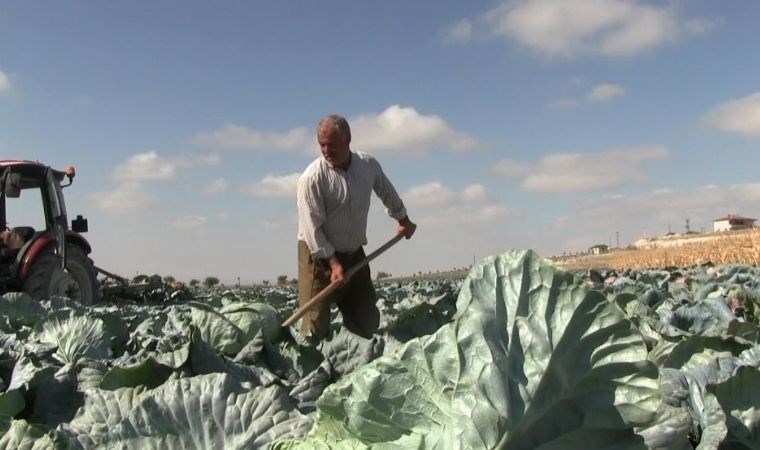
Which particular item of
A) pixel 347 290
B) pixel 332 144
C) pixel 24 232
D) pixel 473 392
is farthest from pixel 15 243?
pixel 473 392

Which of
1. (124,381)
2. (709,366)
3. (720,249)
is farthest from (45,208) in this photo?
(720,249)

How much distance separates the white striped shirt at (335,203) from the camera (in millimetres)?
5770

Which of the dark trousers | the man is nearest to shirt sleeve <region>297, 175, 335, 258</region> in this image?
the man

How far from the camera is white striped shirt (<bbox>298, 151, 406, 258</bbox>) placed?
577 centimetres

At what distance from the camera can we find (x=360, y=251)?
20.7ft

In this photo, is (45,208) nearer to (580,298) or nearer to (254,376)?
(254,376)

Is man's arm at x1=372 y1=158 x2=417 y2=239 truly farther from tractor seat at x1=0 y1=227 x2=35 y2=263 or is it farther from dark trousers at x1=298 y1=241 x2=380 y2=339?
tractor seat at x1=0 y1=227 x2=35 y2=263

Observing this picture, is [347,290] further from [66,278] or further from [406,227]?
[66,278]

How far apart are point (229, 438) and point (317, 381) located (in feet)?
2.10

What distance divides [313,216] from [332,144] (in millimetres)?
568

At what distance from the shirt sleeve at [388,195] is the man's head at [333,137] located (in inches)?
21.9

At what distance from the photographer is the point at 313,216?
18.9 ft

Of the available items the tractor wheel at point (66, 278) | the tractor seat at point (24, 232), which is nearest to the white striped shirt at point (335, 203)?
the tractor wheel at point (66, 278)

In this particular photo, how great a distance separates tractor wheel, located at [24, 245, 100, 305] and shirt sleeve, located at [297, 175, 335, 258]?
7746 millimetres
